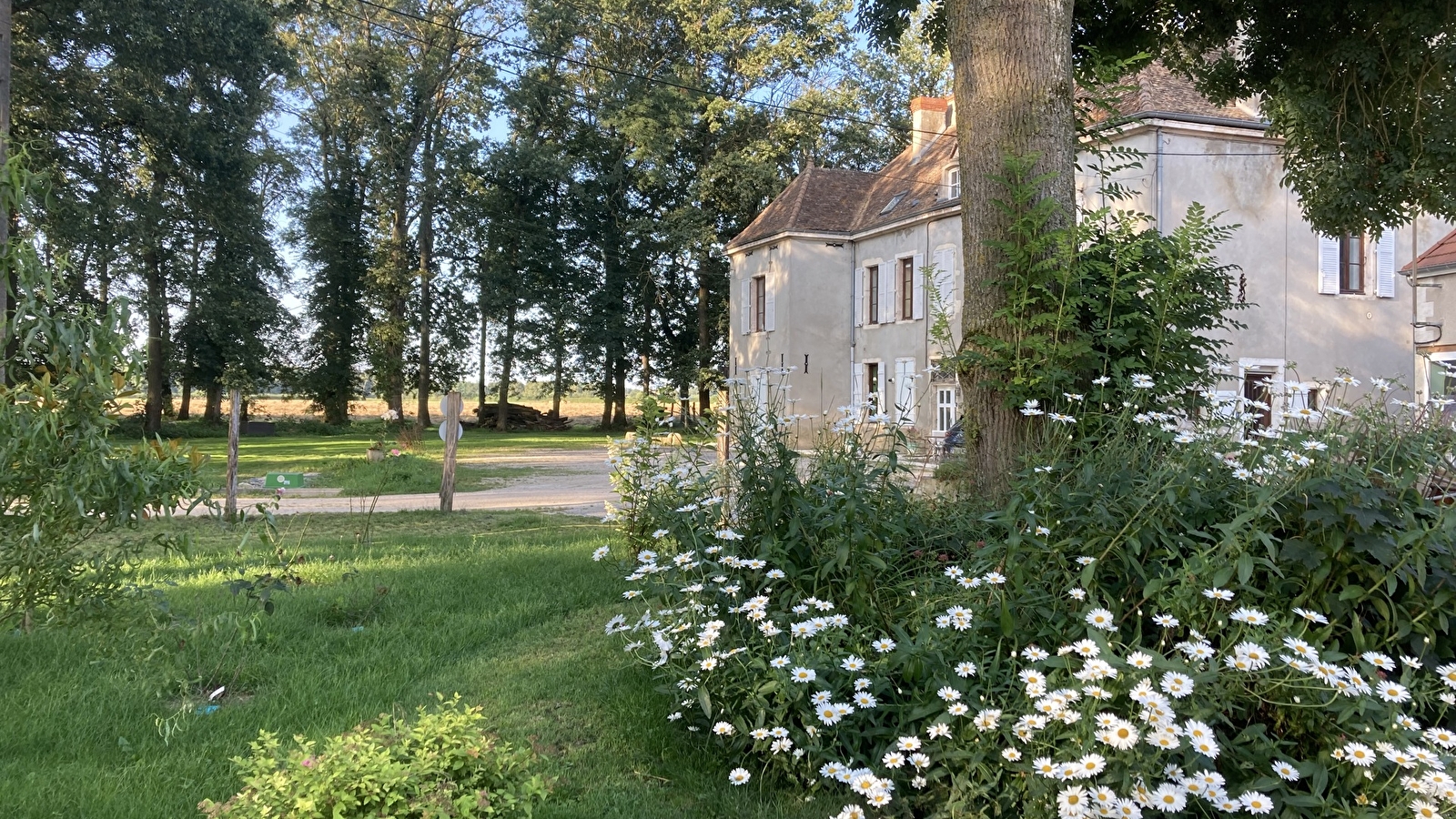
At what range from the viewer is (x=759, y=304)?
3139cm

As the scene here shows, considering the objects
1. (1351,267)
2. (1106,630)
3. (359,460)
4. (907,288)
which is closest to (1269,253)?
(1351,267)

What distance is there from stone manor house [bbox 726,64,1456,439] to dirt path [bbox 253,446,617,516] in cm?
359

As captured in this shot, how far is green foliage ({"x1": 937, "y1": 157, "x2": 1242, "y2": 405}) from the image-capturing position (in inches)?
174

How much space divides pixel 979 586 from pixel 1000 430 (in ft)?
5.71

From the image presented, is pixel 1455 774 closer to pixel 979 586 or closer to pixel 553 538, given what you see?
pixel 979 586

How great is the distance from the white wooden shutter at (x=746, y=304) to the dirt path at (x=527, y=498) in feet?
37.7

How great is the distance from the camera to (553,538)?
29.4 feet

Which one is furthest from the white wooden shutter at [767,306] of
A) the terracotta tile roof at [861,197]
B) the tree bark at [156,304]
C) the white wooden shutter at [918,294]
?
the tree bark at [156,304]

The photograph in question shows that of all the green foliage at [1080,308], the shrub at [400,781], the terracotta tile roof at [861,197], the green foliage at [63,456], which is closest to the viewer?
the green foliage at [63,456]

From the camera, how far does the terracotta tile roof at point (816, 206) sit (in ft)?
96.6

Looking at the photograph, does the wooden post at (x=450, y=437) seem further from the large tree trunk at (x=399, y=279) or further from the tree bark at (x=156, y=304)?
the large tree trunk at (x=399, y=279)

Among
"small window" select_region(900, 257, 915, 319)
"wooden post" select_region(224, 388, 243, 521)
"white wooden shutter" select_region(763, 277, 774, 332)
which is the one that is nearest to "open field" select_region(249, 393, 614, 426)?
"white wooden shutter" select_region(763, 277, 774, 332)

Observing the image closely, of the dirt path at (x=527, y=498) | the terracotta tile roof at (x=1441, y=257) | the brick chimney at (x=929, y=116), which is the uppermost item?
the brick chimney at (x=929, y=116)

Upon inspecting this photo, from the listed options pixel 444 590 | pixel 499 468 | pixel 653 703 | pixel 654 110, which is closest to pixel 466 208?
pixel 654 110
